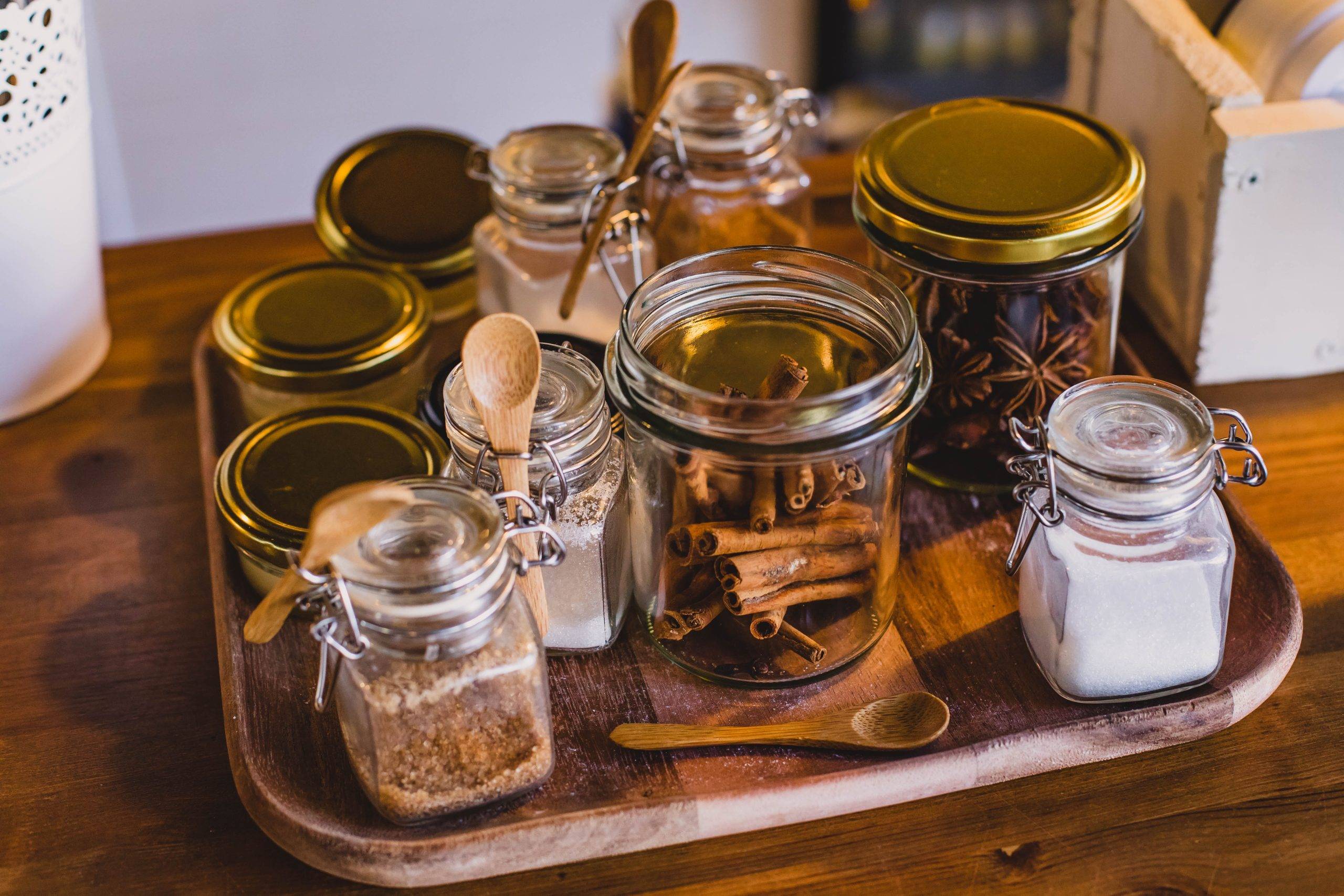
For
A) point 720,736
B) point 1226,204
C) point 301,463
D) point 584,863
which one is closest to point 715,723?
point 720,736

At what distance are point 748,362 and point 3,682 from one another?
60 centimetres

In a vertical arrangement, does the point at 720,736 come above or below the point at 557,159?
below

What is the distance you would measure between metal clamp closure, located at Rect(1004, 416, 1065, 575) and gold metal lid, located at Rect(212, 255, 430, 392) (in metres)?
0.54

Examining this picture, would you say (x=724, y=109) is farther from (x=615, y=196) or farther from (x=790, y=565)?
(x=790, y=565)

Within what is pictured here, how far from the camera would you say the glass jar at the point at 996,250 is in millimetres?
887

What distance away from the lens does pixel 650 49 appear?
107cm

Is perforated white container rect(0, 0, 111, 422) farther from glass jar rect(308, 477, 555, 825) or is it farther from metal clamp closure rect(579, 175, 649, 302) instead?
glass jar rect(308, 477, 555, 825)

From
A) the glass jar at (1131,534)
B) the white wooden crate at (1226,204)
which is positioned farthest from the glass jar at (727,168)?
the glass jar at (1131,534)

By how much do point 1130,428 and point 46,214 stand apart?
35.7 inches

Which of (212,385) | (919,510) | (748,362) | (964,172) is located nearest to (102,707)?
(212,385)

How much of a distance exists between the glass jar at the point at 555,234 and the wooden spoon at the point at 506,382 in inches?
11.2

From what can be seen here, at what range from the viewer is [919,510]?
1018mm

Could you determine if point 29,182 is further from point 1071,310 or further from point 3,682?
point 1071,310

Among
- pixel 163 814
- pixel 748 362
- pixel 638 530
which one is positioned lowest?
pixel 163 814
